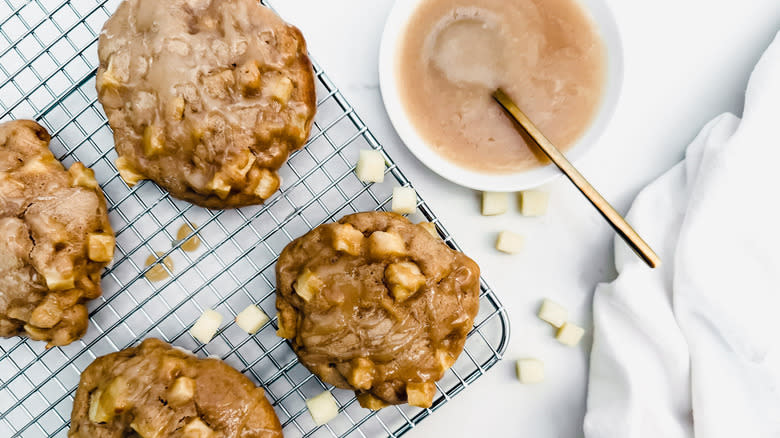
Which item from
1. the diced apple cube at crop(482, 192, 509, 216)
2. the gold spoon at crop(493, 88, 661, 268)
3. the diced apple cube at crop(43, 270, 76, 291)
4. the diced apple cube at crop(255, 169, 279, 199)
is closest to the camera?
the diced apple cube at crop(43, 270, 76, 291)

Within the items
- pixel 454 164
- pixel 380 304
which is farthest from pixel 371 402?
pixel 454 164

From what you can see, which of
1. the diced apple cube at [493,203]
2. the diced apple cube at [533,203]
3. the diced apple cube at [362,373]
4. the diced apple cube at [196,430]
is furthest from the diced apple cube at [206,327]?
the diced apple cube at [533,203]

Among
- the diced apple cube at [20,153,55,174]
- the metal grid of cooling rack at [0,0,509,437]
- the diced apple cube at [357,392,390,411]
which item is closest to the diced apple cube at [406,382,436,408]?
the diced apple cube at [357,392,390,411]

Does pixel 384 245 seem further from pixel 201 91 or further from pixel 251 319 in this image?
pixel 201 91

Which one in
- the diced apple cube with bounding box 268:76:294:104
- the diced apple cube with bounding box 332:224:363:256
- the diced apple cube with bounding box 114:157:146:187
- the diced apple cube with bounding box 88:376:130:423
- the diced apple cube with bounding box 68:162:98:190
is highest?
the diced apple cube with bounding box 268:76:294:104

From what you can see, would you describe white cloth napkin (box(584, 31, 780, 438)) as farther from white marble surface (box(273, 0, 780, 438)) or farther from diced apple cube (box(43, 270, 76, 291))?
diced apple cube (box(43, 270, 76, 291))

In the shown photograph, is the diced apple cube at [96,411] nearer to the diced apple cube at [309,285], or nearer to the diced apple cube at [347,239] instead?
the diced apple cube at [309,285]
